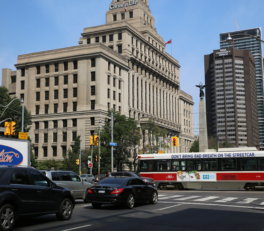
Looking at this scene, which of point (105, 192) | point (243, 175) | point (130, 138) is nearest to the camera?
point (105, 192)

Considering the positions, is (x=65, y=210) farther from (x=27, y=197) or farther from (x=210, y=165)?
(x=210, y=165)

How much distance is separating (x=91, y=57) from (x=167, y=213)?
→ 7217cm

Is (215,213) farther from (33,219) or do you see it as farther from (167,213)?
(33,219)

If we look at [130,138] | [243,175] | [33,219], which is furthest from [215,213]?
[130,138]

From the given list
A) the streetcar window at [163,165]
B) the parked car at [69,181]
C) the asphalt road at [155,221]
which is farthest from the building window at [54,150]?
the asphalt road at [155,221]

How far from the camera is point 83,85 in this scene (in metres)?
84.1

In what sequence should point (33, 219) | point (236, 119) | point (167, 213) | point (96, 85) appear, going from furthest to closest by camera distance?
point (236, 119), point (96, 85), point (167, 213), point (33, 219)

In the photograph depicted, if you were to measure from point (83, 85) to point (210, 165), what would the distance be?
55345 mm

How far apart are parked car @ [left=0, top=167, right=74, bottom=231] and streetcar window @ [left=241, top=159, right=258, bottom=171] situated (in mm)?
21606

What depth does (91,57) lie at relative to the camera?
3324 inches

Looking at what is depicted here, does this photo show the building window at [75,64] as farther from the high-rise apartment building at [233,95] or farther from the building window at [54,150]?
the high-rise apartment building at [233,95]

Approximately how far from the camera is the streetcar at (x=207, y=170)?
31.2 m

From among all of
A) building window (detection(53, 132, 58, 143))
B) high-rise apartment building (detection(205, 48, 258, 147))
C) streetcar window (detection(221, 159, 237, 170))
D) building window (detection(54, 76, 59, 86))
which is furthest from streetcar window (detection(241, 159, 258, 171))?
high-rise apartment building (detection(205, 48, 258, 147))

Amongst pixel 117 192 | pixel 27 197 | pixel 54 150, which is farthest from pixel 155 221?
pixel 54 150
